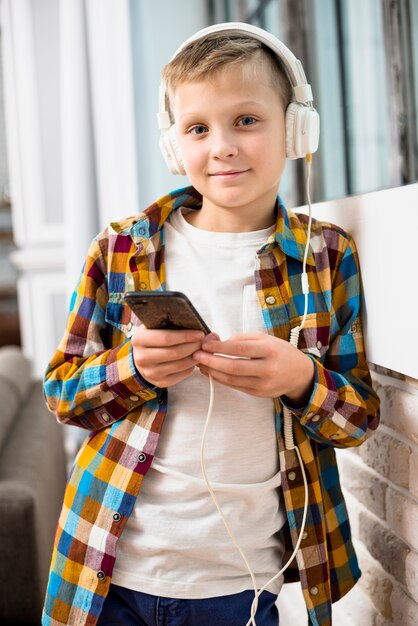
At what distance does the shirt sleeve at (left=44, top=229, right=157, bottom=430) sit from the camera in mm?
936

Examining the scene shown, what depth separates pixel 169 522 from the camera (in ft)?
3.05

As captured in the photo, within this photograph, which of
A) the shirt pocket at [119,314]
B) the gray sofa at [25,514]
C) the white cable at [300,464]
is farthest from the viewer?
the gray sofa at [25,514]

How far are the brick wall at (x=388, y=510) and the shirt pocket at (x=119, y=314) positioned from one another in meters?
0.39

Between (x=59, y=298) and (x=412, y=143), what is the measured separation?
3.12m

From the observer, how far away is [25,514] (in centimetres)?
144

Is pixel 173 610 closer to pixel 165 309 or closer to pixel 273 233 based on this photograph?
pixel 165 309

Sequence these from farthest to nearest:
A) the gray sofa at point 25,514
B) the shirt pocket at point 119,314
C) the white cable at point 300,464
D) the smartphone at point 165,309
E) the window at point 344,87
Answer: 1. the window at point 344,87
2. the gray sofa at point 25,514
3. the shirt pocket at point 119,314
4. the white cable at point 300,464
5. the smartphone at point 165,309

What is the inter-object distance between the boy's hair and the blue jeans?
695 millimetres

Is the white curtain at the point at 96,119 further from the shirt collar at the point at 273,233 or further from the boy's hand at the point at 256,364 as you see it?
the boy's hand at the point at 256,364

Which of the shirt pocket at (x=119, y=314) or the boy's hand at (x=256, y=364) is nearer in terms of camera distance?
the boy's hand at (x=256, y=364)

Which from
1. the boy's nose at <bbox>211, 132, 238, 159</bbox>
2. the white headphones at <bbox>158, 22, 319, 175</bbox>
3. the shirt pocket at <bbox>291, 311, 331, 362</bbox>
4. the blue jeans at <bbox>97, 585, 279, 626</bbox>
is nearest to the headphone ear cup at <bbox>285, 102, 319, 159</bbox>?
the white headphones at <bbox>158, 22, 319, 175</bbox>

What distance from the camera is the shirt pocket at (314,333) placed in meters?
0.95

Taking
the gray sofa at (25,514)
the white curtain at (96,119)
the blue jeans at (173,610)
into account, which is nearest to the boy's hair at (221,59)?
the blue jeans at (173,610)

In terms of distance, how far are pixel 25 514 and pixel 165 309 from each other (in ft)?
2.81
